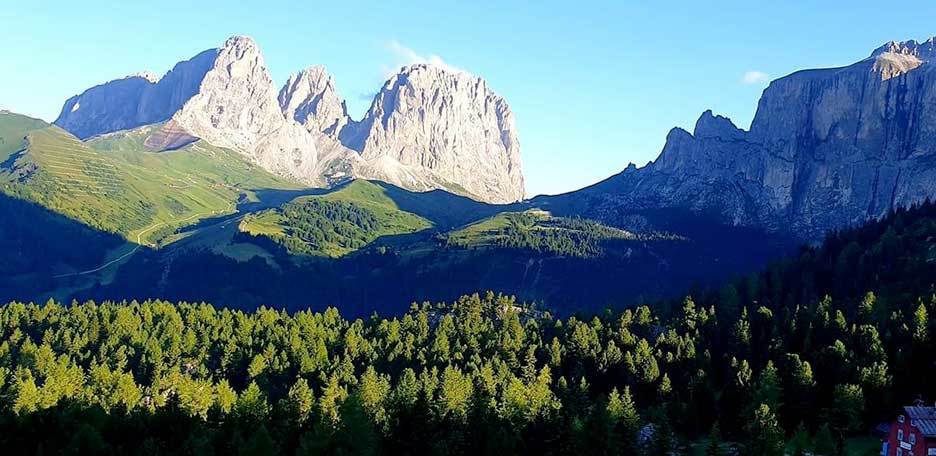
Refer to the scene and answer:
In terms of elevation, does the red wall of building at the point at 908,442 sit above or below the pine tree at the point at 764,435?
above

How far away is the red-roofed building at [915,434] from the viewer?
7338cm

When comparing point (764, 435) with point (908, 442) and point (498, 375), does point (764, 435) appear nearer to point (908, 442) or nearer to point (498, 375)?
point (908, 442)

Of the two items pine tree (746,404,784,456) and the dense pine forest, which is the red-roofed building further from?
pine tree (746,404,784,456)

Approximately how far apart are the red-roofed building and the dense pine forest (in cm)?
672

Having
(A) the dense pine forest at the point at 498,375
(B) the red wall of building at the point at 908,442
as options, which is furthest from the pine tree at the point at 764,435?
(B) the red wall of building at the point at 908,442

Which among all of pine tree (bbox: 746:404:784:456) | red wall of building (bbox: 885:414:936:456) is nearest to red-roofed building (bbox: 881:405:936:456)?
red wall of building (bbox: 885:414:936:456)

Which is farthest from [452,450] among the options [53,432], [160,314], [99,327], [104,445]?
[160,314]

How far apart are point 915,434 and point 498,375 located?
6424 cm

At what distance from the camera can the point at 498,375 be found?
123688mm

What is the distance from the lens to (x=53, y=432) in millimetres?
91562

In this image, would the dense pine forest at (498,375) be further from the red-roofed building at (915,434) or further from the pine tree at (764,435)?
the red-roofed building at (915,434)

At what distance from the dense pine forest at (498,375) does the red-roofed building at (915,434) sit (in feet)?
22.0

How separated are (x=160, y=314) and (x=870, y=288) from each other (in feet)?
581

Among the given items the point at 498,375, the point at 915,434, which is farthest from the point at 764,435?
the point at 498,375
